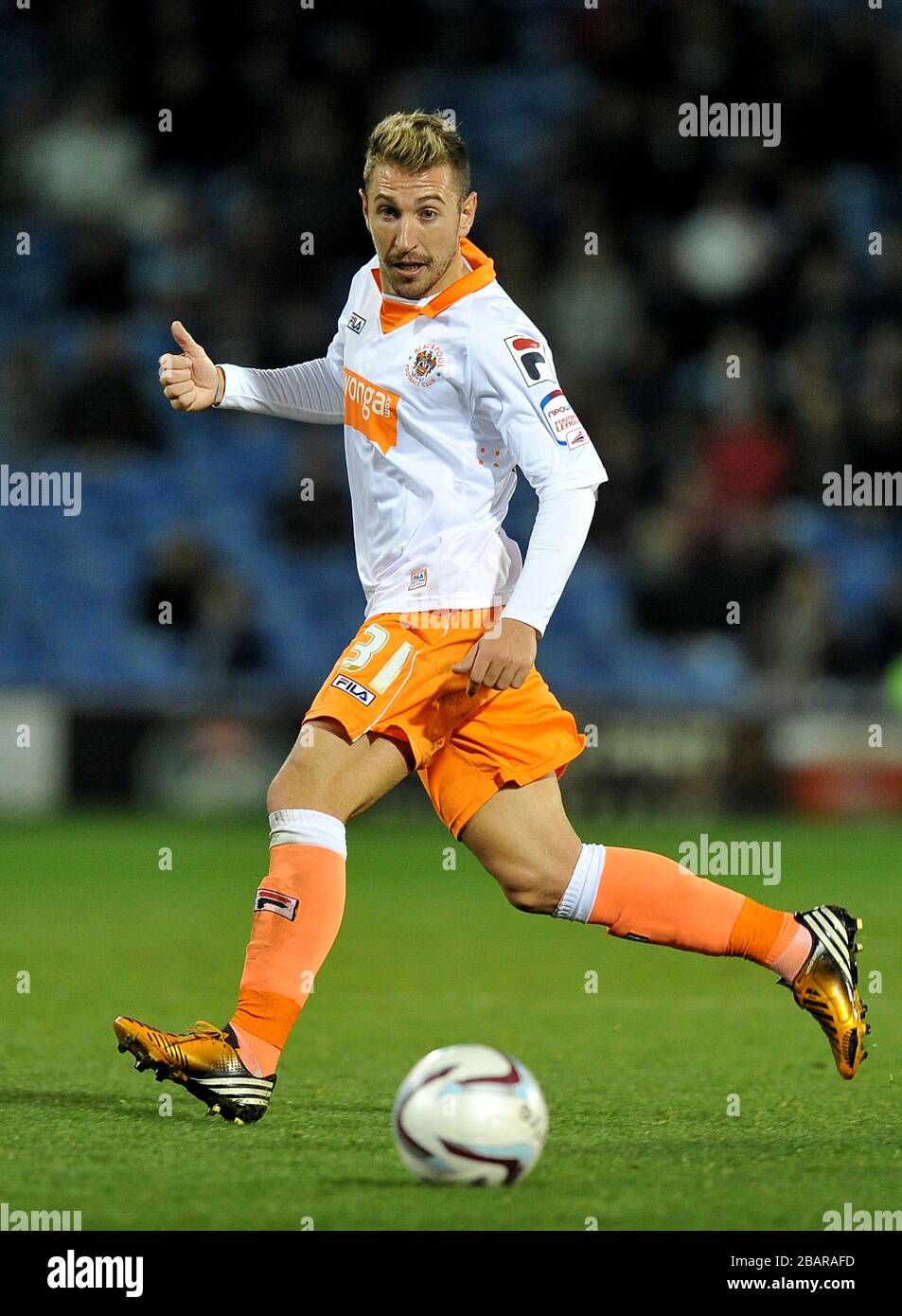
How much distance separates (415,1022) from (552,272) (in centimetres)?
839

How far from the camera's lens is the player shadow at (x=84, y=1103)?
4.45 m

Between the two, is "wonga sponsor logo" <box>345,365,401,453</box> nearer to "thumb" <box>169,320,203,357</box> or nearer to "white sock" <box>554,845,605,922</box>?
"thumb" <box>169,320,203,357</box>

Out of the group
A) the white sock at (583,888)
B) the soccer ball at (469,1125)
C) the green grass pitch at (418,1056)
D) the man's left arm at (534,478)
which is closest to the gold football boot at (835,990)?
the green grass pitch at (418,1056)

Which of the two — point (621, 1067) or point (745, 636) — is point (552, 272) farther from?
point (621, 1067)

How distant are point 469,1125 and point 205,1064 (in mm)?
751

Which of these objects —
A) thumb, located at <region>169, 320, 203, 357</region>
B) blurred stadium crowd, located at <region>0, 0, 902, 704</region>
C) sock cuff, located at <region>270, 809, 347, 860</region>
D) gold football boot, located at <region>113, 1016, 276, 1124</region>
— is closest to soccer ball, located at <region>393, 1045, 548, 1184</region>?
gold football boot, located at <region>113, 1016, 276, 1124</region>

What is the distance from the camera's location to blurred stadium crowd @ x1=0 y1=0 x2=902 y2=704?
1201cm

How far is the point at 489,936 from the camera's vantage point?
25.2ft

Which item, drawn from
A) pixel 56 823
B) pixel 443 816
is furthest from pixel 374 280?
pixel 56 823

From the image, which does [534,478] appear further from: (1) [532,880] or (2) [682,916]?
(2) [682,916]

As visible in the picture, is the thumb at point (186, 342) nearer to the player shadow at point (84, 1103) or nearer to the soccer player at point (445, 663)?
the soccer player at point (445, 663)

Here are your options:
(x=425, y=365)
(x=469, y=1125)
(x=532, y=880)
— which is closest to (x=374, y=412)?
(x=425, y=365)

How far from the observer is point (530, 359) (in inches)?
174

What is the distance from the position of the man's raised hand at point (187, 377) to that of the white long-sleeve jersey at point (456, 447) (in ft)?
1.23
